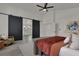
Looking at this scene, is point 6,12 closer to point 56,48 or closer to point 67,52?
point 56,48

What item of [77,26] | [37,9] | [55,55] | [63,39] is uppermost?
[37,9]

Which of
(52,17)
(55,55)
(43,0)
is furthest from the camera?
(52,17)

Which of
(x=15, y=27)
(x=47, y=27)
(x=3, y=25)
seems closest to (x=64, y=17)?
(x=47, y=27)

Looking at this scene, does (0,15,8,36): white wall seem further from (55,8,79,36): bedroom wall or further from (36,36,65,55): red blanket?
(55,8,79,36): bedroom wall

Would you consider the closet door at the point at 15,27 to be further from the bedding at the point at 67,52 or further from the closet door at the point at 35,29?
the bedding at the point at 67,52

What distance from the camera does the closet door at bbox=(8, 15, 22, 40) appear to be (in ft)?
3.47

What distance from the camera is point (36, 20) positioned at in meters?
1.15

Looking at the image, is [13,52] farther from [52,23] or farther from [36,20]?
[52,23]

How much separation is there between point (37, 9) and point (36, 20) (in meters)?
0.12

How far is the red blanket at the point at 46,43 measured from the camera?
1088 millimetres

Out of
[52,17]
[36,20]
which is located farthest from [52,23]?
[36,20]

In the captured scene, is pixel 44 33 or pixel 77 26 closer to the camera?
pixel 77 26

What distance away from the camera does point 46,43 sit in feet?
3.65

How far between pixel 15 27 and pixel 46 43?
1.19 ft
